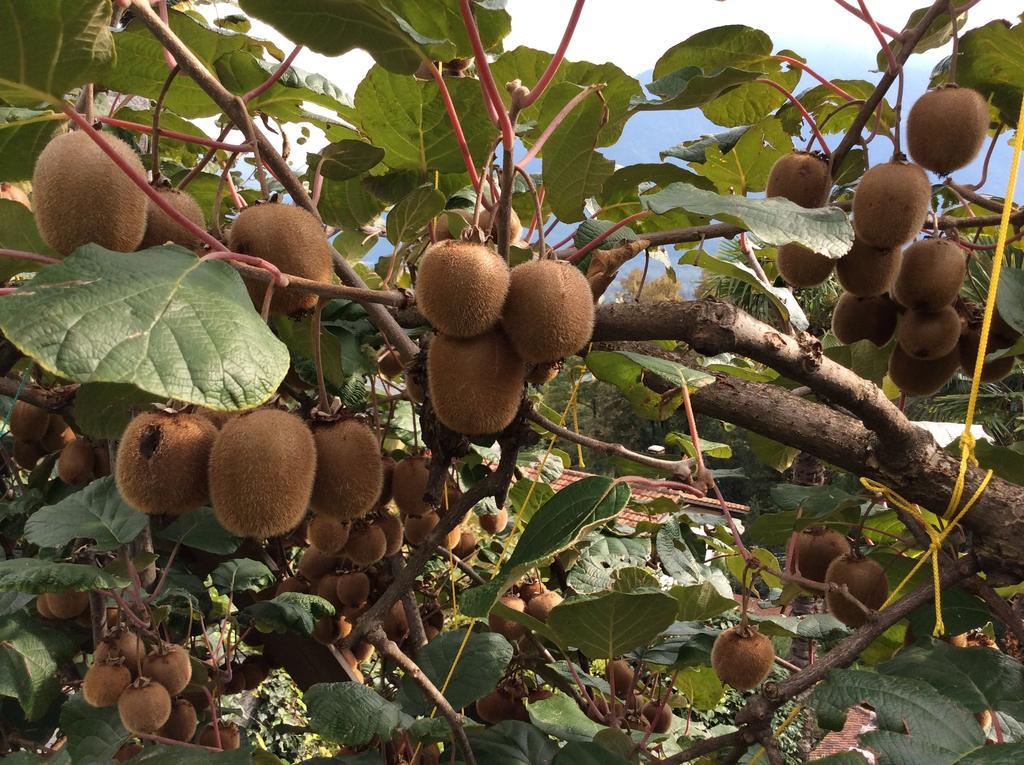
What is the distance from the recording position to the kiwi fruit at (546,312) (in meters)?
0.82

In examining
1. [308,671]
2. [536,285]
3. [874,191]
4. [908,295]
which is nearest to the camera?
[536,285]

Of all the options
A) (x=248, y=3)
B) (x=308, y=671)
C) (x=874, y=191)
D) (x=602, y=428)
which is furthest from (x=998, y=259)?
(x=602, y=428)

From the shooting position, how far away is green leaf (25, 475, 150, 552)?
138cm

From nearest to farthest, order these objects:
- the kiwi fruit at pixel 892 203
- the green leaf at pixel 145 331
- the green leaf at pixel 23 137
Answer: the green leaf at pixel 145 331 → the green leaf at pixel 23 137 → the kiwi fruit at pixel 892 203

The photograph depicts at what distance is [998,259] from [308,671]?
1548mm

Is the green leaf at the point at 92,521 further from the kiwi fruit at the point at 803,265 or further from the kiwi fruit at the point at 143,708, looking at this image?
the kiwi fruit at the point at 803,265

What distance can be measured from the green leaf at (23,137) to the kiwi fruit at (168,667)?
2.64 feet

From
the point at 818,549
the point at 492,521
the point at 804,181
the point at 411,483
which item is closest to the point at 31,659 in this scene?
the point at 411,483

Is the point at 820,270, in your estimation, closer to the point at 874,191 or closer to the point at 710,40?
the point at 874,191

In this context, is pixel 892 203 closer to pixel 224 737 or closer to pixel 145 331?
pixel 145 331

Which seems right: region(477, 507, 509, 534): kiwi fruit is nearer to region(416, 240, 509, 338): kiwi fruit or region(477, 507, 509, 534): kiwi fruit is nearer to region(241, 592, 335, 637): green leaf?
region(241, 592, 335, 637): green leaf

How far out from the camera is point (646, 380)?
4.18 ft

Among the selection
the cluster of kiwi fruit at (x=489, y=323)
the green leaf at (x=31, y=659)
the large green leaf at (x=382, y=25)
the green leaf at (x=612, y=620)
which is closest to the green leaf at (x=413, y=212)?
the large green leaf at (x=382, y=25)

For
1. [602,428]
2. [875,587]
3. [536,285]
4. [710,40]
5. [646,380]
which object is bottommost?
[602,428]
